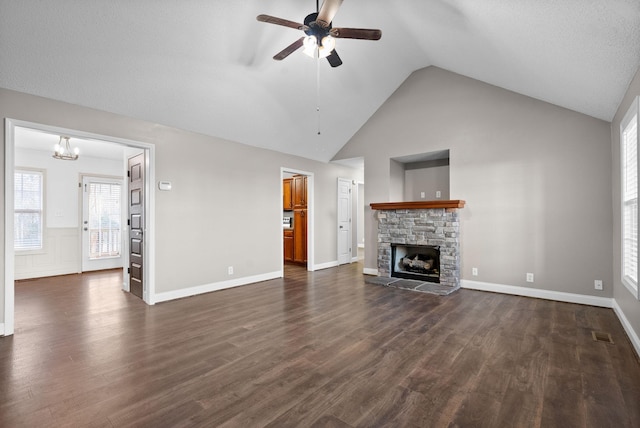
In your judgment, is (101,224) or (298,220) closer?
(101,224)

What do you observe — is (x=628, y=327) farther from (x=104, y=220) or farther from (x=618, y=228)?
(x=104, y=220)

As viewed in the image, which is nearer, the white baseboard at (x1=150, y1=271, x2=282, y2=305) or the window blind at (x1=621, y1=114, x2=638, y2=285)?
the window blind at (x1=621, y1=114, x2=638, y2=285)

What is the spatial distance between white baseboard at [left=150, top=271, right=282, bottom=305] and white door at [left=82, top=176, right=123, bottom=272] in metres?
3.53

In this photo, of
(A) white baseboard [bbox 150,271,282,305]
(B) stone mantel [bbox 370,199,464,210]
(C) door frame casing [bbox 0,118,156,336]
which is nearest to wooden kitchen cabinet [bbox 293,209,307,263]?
(A) white baseboard [bbox 150,271,282,305]

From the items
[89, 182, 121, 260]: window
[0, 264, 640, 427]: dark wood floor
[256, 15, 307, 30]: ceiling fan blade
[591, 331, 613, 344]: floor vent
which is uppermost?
[256, 15, 307, 30]: ceiling fan blade

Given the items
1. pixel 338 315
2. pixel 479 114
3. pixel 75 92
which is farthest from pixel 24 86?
pixel 479 114

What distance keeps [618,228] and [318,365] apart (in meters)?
3.83

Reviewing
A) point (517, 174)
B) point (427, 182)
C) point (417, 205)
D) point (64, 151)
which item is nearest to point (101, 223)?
point (64, 151)

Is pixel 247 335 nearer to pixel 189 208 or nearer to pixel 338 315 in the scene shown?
pixel 338 315

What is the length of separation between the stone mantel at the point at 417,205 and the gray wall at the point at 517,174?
1.00 ft

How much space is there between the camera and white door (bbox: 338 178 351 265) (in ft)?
23.8

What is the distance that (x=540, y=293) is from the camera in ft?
14.2

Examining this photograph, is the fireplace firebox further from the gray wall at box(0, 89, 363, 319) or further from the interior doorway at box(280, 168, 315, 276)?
the gray wall at box(0, 89, 363, 319)

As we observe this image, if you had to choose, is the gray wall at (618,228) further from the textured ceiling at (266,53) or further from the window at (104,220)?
the window at (104,220)
